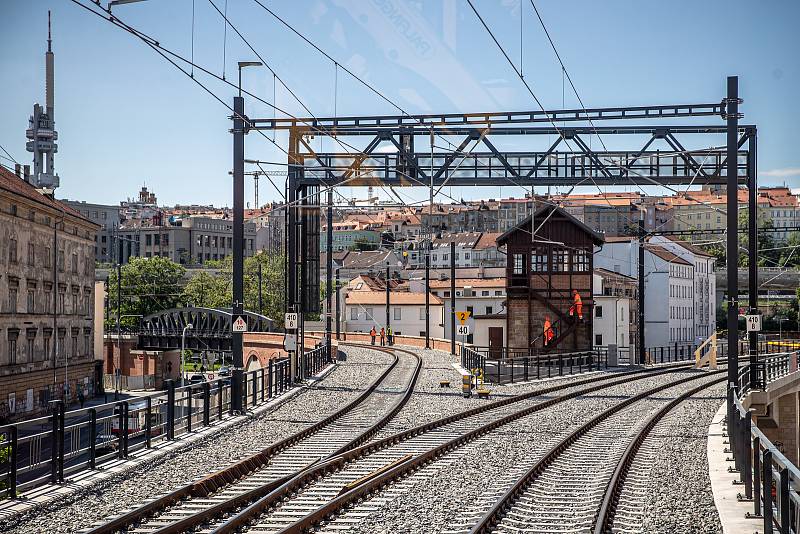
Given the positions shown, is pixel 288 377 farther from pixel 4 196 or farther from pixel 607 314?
pixel 607 314

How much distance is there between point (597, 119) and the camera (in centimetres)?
3062

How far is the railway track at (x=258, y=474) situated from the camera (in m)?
12.6

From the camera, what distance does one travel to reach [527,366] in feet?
128

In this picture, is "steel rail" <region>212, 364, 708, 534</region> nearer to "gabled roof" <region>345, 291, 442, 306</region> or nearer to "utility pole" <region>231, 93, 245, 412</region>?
"utility pole" <region>231, 93, 245, 412</region>

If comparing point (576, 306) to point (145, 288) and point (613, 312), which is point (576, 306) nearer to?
point (613, 312)

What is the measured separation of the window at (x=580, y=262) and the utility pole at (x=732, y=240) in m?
27.7

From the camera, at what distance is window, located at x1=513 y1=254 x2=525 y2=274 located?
5418cm

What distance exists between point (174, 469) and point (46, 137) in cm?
3391

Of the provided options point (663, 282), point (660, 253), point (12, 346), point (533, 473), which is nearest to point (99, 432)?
point (533, 473)

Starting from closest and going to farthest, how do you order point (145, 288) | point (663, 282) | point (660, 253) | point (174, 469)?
1. point (174, 469)
2. point (663, 282)
3. point (660, 253)
4. point (145, 288)

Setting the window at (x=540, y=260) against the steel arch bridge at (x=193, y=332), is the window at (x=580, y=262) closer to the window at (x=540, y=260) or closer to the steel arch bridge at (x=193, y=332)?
the window at (x=540, y=260)

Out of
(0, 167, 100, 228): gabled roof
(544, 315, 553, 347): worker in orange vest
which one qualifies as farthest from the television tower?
A: (544, 315, 553, 347): worker in orange vest

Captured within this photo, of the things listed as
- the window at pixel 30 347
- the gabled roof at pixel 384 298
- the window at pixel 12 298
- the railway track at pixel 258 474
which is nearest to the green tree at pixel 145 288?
the gabled roof at pixel 384 298

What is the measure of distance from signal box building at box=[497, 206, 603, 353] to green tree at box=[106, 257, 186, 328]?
49.9 metres
